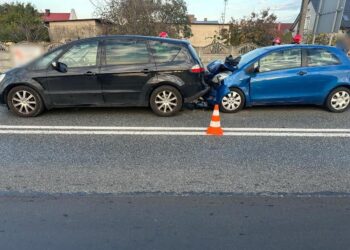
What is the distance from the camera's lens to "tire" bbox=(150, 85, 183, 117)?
21.3 ft

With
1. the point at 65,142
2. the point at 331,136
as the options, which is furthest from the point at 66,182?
the point at 331,136

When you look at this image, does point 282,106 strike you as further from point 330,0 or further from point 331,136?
point 330,0

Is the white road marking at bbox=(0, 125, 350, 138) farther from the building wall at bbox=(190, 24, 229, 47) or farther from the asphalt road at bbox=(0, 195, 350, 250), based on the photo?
the building wall at bbox=(190, 24, 229, 47)

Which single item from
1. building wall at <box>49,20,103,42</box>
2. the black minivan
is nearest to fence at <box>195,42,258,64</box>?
building wall at <box>49,20,103,42</box>

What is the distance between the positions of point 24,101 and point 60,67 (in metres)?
0.98

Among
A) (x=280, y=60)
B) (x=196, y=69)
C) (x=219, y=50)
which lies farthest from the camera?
(x=219, y=50)

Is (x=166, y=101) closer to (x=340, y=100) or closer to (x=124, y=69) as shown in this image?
(x=124, y=69)

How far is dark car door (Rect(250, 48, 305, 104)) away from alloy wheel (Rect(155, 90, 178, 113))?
65.4 inches

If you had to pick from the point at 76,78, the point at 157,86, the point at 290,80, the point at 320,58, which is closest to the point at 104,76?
the point at 76,78

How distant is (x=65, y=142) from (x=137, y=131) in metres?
1.22

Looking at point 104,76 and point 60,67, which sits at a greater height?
point 60,67

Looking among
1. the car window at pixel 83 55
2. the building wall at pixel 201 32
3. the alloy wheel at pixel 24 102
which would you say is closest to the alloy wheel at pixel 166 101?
the car window at pixel 83 55

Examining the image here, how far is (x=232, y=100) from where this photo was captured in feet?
22.4

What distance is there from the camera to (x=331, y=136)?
18.0 ft
